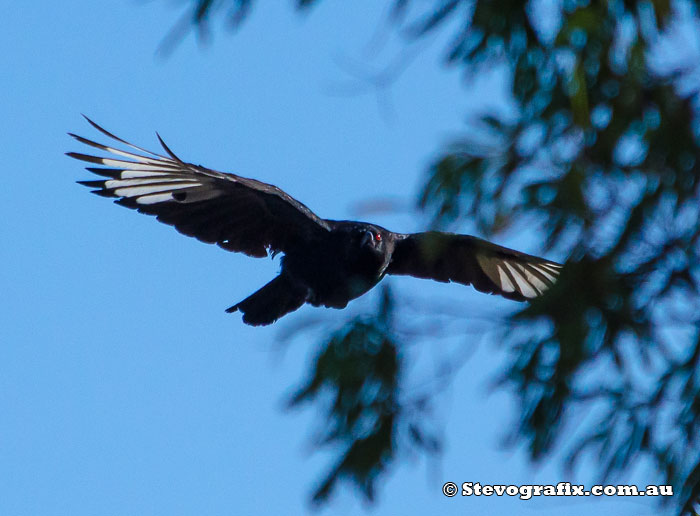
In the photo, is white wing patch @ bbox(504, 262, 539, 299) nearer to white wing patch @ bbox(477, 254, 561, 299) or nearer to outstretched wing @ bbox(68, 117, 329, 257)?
white wing patch @ bbox(477, 254, 561, 299)

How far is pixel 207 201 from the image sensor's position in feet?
17.1

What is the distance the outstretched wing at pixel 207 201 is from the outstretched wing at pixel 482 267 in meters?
0.69

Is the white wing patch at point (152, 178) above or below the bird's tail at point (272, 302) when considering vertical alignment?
above

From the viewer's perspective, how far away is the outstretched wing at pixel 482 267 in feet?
18.9

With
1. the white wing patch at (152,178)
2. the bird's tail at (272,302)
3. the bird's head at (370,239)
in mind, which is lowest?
the bird's tail at (272,302)

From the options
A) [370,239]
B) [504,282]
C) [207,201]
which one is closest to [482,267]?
[504,282]

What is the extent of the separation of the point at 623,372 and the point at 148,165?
3.10 m

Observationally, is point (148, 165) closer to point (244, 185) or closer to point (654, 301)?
point (244, 185)

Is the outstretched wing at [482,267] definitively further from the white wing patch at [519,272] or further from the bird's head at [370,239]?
the bird's head at [370,239]

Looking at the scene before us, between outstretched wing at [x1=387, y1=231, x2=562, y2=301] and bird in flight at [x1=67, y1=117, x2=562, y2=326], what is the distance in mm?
318

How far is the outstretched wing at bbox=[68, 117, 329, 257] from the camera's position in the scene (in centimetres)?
511

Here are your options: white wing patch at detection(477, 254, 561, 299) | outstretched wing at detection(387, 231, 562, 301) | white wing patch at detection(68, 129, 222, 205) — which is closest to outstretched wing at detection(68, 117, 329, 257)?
white wing patch at detection(68, 129, 222, 205)

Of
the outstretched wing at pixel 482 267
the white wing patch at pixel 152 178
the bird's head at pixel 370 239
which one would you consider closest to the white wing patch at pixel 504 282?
the outstretched wing at pixel 482 267

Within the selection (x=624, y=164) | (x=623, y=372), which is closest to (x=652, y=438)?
(x=623, y=372)
